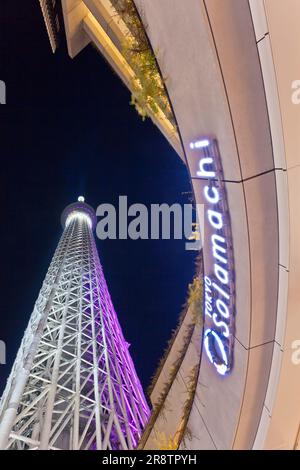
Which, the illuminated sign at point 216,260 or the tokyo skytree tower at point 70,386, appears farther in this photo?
the tokyo skytree tower at point 70,386

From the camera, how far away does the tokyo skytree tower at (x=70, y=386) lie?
28.3 feet

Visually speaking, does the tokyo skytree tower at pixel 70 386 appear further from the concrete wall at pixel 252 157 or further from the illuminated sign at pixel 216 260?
the concrete wall at pixel 252 157

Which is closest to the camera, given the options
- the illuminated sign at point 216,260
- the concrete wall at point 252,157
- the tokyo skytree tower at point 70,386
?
the concrete wall at point 252,157

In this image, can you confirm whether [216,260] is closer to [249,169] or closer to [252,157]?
[249,169]

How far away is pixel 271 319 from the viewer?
5180 millimetres

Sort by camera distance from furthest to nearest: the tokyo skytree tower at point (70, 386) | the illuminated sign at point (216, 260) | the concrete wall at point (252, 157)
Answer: the tokyo skytree tower at point (70, 386) < the illuminated sign at point (216, 260) < the concrete wall at point (252, 157)

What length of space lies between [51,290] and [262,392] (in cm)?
1521

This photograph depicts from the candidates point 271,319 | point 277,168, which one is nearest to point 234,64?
point 277,168

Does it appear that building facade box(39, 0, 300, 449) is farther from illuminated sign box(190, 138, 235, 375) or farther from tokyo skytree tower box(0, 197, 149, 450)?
tokyo skytree tower box(0, 197, 149, 450)

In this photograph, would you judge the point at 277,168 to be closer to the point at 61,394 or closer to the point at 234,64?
the point at 234,64

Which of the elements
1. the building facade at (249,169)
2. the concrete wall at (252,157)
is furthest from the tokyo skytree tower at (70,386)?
the concrete wall at (252,157)

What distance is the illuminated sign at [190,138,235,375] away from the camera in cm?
516

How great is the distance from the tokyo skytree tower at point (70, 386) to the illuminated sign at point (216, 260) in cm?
424

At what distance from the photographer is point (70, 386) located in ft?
41.3
